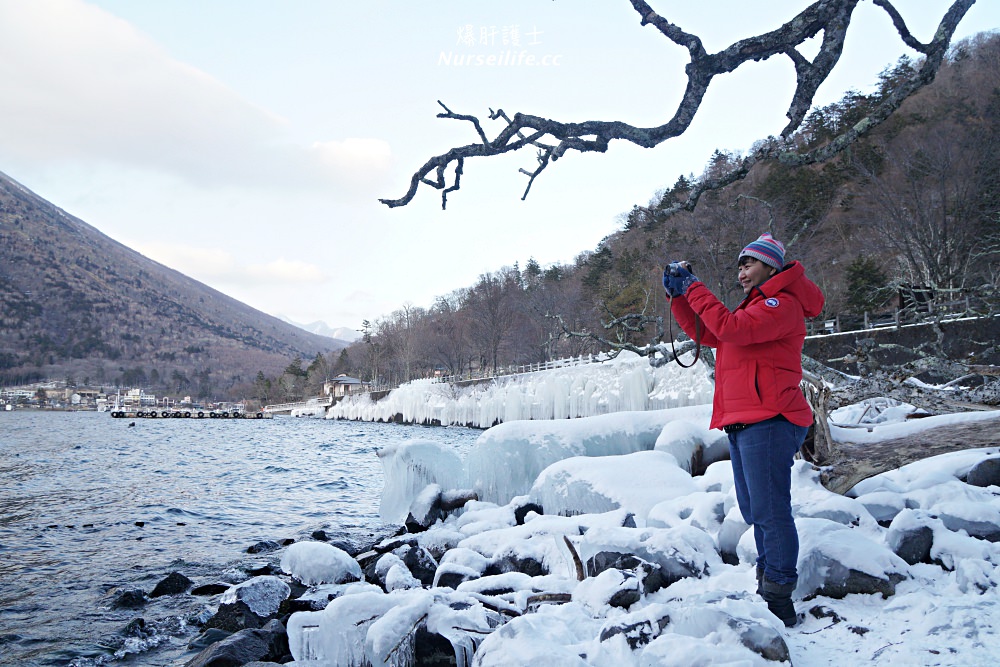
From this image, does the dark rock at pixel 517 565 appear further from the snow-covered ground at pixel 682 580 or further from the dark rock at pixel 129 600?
the dark rock at pixel 129 600

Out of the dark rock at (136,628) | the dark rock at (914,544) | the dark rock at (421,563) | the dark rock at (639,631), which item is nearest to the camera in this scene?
the dark rock at (639,631)

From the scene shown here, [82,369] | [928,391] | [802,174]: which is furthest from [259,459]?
[82,369]

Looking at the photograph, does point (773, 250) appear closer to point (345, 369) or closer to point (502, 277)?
point (502, 277)

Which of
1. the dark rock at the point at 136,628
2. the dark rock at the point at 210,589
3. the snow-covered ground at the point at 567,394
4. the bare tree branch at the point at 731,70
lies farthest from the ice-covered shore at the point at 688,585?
the snow-covered ground at the point at 567,394

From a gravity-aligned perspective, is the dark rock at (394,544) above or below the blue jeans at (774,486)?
below

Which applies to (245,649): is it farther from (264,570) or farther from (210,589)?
(264,570)

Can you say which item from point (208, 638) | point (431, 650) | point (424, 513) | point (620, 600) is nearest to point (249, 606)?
point (208, 638)

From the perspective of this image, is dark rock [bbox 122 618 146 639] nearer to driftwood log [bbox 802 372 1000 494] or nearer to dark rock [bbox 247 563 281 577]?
dark rock [bbox 247 563 281 577]

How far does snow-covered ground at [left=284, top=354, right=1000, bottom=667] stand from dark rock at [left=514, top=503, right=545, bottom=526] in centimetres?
26

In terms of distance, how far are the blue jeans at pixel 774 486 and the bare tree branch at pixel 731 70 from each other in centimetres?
124

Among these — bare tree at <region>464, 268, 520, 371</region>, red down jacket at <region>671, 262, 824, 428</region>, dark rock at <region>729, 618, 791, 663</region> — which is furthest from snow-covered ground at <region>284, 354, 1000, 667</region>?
bare tree at <region>464, 268, 520, 371</region>

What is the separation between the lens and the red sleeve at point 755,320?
9.25ft

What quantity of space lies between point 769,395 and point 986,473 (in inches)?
108

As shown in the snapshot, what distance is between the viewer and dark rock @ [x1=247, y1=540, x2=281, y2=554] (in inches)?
331
